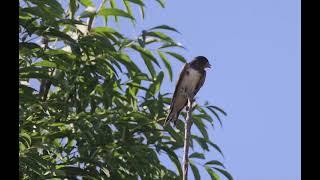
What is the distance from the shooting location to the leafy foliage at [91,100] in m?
5.84

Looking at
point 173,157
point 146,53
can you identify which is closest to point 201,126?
point 173,157

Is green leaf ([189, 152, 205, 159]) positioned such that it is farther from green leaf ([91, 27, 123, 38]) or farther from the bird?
green leaf ([91, 27, 123, 38])

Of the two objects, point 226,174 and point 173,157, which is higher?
point 173,157

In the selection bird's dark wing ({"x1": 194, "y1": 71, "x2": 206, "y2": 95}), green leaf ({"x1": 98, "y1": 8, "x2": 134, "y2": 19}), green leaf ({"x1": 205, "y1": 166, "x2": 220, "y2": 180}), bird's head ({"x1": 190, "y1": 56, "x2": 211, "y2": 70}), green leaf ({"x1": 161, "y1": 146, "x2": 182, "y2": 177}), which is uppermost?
green leaf ({"x1": 98, "y1": 8, "x2": 134, "y2": 19})

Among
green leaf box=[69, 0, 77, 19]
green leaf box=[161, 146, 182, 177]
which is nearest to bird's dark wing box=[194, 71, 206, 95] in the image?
green leaf box=[161, 146, 182, 177]

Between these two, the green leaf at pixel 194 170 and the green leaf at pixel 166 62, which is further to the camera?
the green leaf at pixel 166 62

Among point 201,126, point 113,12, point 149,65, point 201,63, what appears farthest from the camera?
point 201,63

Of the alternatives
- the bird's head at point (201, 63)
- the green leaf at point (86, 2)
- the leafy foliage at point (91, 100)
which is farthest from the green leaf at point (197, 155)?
the green leaf at point (86, 2)

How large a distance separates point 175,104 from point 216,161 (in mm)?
654

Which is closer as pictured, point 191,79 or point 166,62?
point 166,62

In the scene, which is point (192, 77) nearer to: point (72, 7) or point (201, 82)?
point (201, 82)

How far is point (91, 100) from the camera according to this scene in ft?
21.6

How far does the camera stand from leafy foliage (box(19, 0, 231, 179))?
584 cm

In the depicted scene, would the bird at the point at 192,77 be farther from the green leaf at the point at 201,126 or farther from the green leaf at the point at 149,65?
the green leaf at the point at 149,65
